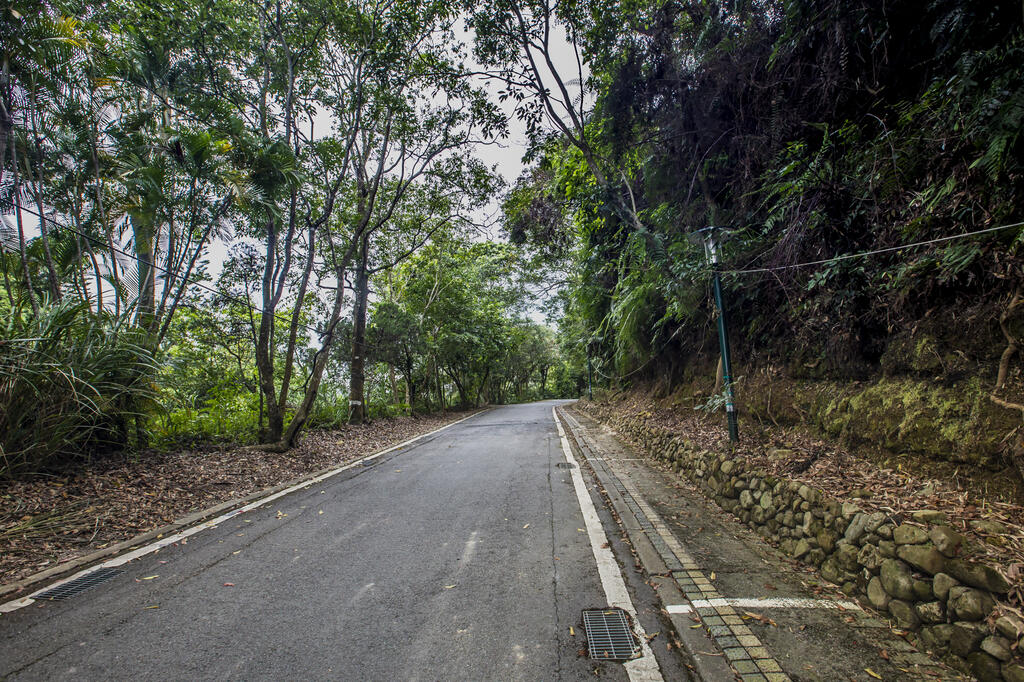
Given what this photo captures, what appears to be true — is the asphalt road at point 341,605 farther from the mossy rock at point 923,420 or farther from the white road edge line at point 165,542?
the mossy rock at point 923,420

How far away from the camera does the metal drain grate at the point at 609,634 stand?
247 centimetres

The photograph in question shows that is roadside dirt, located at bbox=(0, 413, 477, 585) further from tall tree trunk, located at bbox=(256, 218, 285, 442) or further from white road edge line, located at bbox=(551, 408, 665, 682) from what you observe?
white road edge line, located at bbox=(551, 408, 665, 682)

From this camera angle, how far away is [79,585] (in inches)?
132

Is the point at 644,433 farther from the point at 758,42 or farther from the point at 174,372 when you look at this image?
the point at 174,372

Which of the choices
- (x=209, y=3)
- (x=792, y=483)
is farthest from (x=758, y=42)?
(x=209, y=3)

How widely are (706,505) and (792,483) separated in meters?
→ 1.43

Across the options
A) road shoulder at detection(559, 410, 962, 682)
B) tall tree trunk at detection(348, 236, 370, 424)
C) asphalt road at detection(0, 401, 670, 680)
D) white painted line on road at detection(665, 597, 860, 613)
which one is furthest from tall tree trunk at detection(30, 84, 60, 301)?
white painted line on road at detection(665, 597, 860, 613)

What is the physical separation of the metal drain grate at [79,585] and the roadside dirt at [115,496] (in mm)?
452

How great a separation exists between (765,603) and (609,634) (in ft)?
3.66

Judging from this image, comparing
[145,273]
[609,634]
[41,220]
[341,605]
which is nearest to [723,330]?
[609,634]

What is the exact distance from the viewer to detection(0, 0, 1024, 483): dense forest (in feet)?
11.1

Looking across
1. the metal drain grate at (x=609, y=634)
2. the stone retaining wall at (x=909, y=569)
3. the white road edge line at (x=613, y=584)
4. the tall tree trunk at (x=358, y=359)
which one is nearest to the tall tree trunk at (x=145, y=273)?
the tall tree trunk at (x=358, y=359)

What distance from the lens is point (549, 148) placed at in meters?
8.18

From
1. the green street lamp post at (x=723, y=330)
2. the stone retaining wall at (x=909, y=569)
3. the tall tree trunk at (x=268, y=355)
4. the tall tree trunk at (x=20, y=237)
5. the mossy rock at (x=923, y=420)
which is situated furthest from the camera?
the tall tree trunk at (x=268, y=355)
